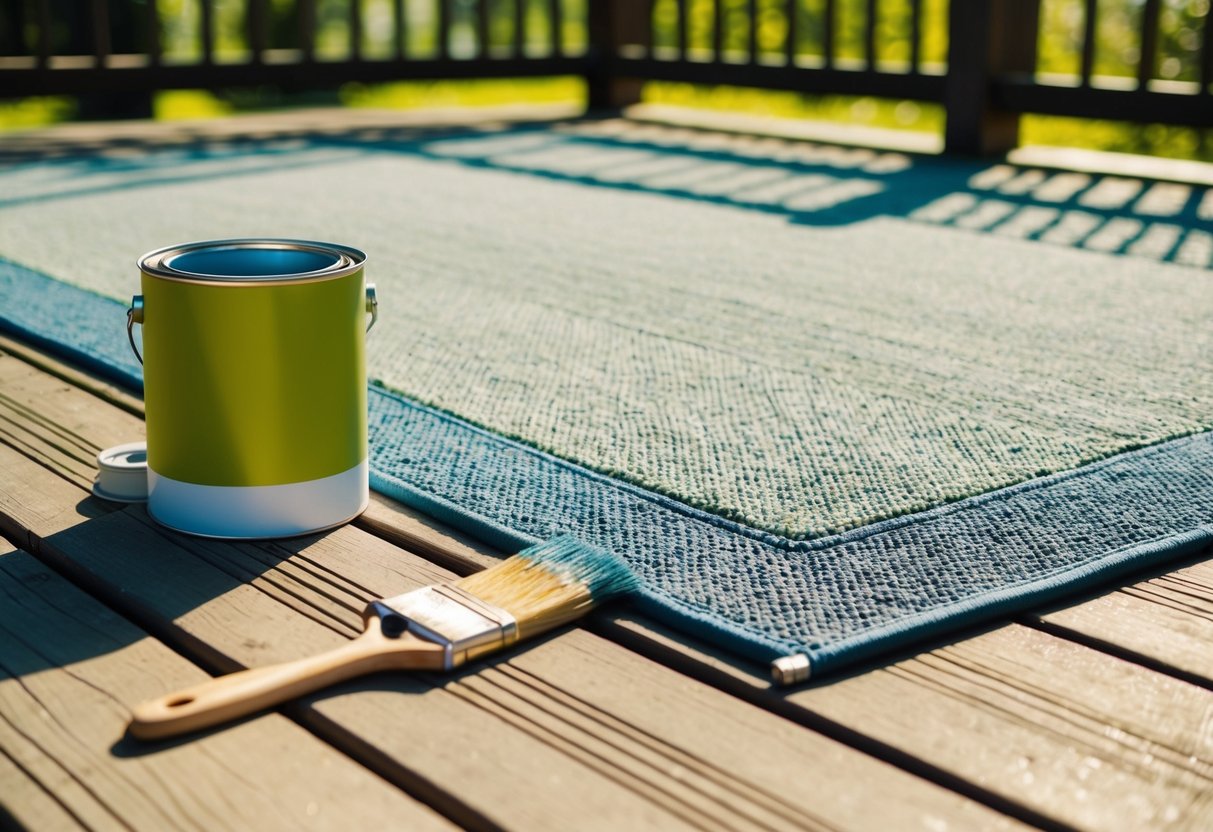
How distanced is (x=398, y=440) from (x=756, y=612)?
1.89 ft

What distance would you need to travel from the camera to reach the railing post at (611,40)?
195 inches

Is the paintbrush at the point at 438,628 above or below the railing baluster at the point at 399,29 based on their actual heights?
below

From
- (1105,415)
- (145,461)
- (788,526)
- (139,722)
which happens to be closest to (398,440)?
(145,461)

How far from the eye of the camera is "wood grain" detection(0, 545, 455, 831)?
832mm

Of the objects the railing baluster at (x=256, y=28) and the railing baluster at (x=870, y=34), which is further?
the railing baluster at (x=256, y=28)

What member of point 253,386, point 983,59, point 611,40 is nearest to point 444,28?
point 611,40

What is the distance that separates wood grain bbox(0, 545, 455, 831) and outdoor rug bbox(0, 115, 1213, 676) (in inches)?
12.5

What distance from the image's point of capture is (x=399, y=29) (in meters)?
4.75

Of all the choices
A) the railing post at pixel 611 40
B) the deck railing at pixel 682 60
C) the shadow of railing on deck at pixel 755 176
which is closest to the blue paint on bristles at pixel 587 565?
the shadow of railing on deck at pixel 755 176

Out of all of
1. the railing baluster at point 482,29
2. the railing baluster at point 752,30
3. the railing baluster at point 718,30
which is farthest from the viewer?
the railing baluster at point 482,29

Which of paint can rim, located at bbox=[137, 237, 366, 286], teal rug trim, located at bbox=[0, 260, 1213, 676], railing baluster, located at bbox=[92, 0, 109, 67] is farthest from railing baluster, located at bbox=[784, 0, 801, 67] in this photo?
paint can rim, located at bbox=[137, 237, 366, 286]

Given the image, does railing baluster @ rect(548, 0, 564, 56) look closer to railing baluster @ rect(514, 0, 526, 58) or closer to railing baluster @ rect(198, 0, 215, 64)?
railing baluster @ rect(514, 0, 526, 58)

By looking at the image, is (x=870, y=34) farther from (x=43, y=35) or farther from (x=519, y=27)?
(x=43, y=35)

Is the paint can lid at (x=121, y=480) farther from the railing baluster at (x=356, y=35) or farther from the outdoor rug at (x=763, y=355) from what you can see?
the railing baluster at (x=356, y=35)
